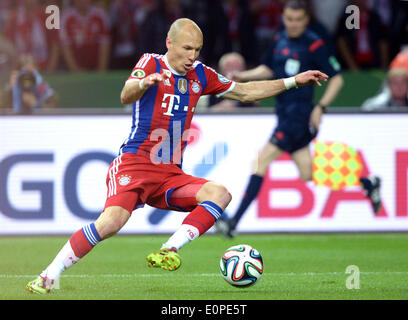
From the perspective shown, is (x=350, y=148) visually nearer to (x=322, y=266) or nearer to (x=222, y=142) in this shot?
(x=222, y=142)

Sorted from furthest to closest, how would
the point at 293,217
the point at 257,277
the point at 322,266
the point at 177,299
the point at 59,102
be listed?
the point at 59,102, the point at 293,217, the point at 322,266, the point at 257,277, the point at 177,299

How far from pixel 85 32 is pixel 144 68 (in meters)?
7.07

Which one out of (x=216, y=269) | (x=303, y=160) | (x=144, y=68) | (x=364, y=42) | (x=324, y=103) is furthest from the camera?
→ (x=364, y=42)

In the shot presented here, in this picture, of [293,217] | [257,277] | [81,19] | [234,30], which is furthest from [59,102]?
[257,277]

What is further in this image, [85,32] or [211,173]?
[85,32]

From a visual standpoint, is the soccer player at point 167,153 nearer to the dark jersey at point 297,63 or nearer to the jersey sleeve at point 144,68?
the jersey sleeve at point 144,68

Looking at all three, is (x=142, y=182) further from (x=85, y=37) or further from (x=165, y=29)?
(x=85, y=37)

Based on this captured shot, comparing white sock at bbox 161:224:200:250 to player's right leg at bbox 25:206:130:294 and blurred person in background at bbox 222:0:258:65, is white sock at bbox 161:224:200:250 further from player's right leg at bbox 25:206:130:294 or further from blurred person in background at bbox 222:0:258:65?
blurred person in background at bbox 222:0:258:65

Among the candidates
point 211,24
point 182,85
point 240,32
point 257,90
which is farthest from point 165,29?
point 182,85

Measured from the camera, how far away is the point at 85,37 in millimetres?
13422

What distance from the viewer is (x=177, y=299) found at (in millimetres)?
6223

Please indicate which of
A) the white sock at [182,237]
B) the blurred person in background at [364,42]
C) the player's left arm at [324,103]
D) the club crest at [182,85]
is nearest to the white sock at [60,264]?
the white sock at [182,237]

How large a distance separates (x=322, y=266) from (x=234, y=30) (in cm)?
608

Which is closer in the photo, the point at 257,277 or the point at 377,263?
the point at 257,277
